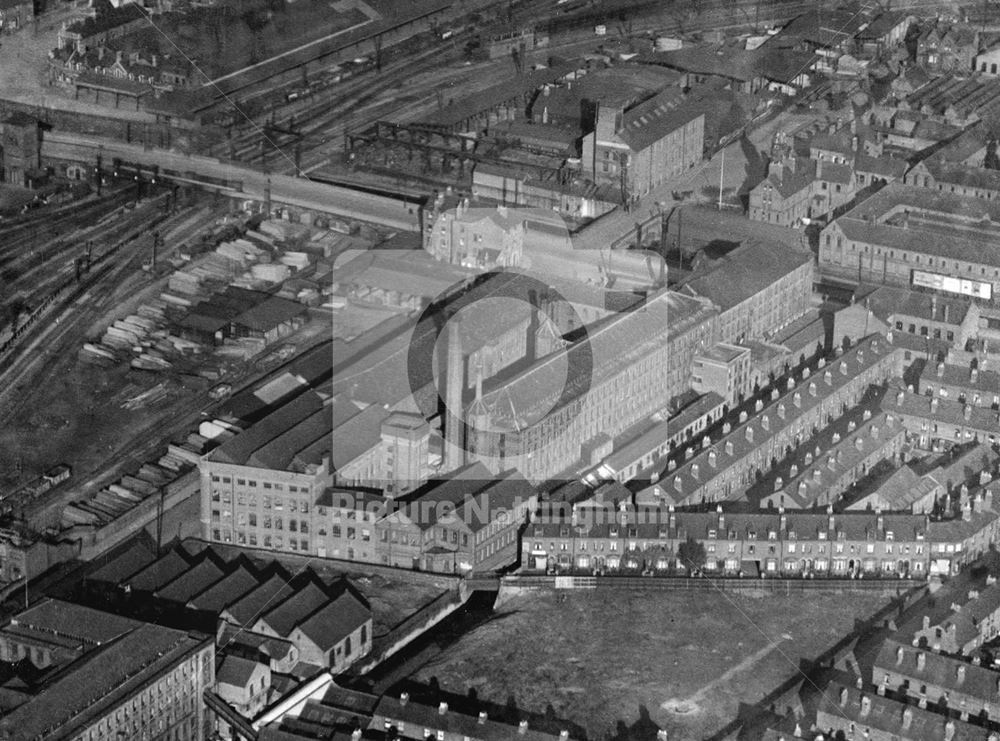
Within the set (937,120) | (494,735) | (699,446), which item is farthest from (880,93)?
(494,735)

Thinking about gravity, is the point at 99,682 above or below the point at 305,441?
above

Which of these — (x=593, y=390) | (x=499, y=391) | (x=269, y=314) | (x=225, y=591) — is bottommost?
(x=269, y=314)

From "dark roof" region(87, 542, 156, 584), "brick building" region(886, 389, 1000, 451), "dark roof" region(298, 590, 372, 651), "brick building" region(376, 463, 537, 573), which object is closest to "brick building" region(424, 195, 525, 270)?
"brick building" region(886, 389, 1000, 451)

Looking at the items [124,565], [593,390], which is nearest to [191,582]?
[124,565]

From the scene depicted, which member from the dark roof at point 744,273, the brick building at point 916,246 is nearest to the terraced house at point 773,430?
the dark roof at point 744,273

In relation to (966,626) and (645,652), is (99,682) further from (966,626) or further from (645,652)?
(966,626)

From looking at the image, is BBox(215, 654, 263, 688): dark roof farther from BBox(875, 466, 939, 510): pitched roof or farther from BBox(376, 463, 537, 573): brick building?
BBox(875, 466, 939, 510): pitched roof

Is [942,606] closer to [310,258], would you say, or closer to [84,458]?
[84,458]
